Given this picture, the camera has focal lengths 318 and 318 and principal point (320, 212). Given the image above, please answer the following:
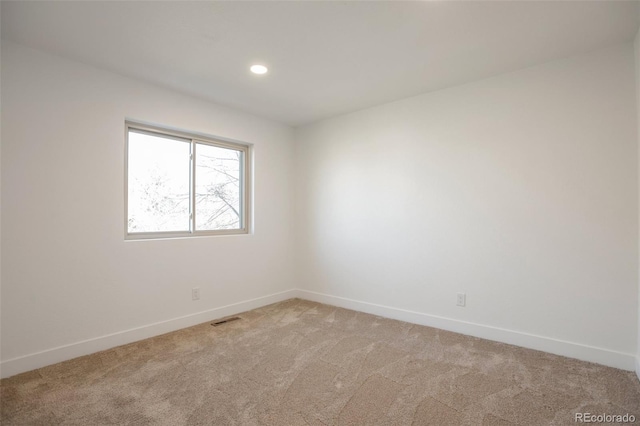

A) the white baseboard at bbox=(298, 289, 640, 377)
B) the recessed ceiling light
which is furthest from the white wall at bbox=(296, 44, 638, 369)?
the recessed ceiling light

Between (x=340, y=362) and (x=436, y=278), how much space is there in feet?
4.58

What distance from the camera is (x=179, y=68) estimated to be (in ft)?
9.06

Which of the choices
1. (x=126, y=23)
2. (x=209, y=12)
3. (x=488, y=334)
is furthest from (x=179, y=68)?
(x=488, y=334)

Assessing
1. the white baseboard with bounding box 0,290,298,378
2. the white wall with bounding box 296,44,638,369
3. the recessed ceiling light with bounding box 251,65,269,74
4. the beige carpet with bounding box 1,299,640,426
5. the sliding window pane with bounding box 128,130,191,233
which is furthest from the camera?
the sliding window pane with bounding box 128,130,191,233

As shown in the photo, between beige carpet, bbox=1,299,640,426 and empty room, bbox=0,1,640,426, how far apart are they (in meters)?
0.02

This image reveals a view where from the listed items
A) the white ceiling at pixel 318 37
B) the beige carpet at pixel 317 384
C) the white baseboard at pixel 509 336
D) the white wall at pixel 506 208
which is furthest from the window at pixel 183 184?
the white baseboard at pixel 509 336

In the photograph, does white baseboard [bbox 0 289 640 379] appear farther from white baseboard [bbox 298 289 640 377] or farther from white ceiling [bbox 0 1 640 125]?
white ceiling [bbox 0 1 640 125]

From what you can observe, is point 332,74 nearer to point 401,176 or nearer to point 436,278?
point 401,176

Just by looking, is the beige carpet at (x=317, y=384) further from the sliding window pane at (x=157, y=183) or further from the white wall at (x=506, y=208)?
the sliding window pane at (x=157, y=183)

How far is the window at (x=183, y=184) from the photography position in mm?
3092

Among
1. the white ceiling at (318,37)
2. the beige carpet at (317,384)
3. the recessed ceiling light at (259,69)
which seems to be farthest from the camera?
the recessed ceiling light at (259,69)

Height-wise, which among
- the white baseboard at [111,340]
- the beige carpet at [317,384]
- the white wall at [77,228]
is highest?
the white wall at [77,228]

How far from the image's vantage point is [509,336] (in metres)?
2.82

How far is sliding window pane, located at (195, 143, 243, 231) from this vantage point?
11.9 feet
